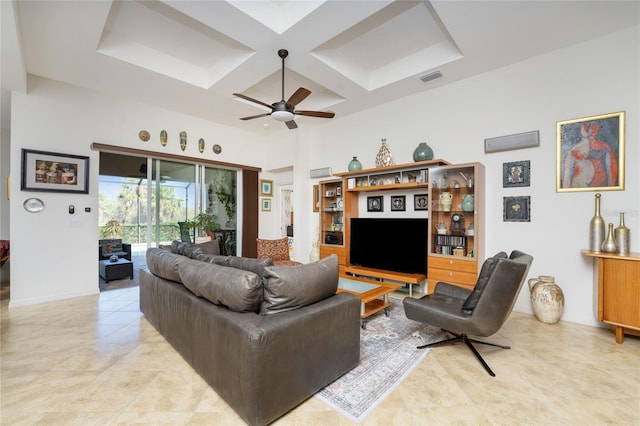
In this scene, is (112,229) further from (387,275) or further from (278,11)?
(387,275)

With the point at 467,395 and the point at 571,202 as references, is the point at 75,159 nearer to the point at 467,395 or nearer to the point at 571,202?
the point at 467,395

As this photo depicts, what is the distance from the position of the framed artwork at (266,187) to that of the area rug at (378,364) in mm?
Result: 4295

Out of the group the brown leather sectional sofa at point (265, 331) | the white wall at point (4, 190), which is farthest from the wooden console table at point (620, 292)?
the white wall at point (4, 190)

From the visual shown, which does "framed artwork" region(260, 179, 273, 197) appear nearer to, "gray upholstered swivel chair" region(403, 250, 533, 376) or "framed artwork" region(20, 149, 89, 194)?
"framed artwork" region(20, 149, 89, 194)

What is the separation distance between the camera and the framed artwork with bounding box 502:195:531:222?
3.41 metres

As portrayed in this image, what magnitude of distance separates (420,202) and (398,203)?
36cm

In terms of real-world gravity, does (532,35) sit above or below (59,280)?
above

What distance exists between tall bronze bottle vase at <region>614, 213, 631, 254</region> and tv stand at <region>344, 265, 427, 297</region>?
2.02 meters

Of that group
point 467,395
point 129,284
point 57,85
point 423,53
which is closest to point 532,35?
point 423,53

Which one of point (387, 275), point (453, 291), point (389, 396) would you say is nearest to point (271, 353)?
point (389, 396)

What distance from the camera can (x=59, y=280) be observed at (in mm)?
4004

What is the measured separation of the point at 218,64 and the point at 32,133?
108 inches

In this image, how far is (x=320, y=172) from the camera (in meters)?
5.50

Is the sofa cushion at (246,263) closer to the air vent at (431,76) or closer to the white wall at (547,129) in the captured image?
the white wall at (547,129)
